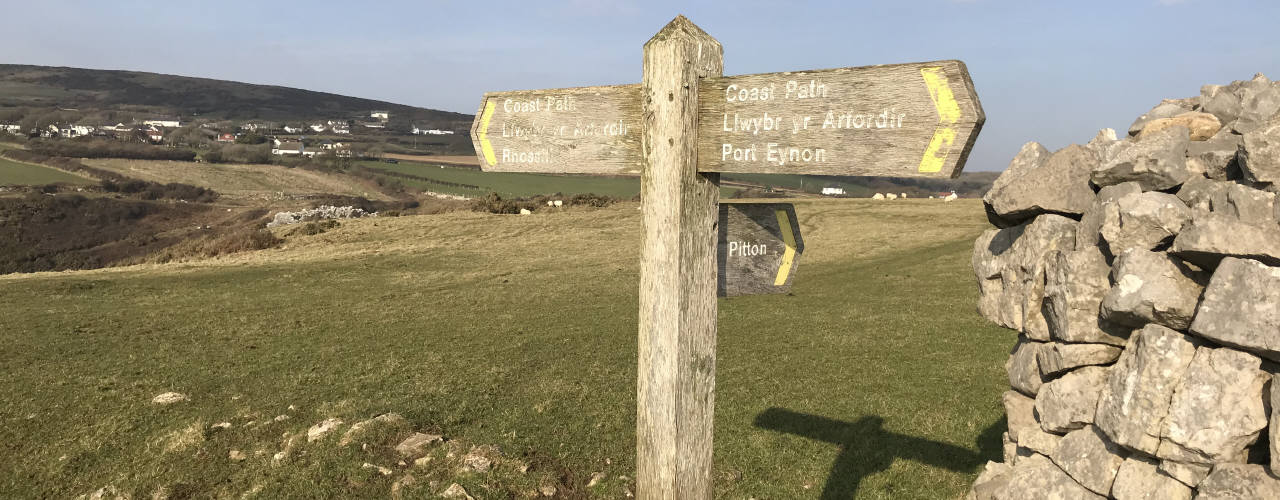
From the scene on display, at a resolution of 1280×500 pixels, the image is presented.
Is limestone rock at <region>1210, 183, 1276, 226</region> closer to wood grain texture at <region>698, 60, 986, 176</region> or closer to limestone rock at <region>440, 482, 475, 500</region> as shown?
wood grain texture at <region>698, 60, 986, 176</region>

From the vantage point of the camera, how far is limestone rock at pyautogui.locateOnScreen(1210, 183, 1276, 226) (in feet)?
15.2

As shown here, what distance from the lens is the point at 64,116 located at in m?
156

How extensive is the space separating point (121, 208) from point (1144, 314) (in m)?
87.9

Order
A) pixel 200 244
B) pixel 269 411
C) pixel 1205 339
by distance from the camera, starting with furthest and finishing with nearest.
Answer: pixel 200 244 < pixel 269 411 < pixel 1205 339

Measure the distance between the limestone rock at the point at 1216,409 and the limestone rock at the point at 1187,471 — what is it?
60 millimetres

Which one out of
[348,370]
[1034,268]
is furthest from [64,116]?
[1034,268]

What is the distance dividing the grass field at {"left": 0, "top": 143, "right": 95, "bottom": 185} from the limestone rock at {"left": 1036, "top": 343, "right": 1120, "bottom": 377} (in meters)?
104

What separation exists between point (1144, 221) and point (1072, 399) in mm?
1342

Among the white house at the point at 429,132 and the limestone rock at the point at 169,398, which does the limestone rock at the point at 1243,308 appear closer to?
the limestone rock at the point at 169,398

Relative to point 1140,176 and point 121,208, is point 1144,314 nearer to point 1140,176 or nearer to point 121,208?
point 1140,176

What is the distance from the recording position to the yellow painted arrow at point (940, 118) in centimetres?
360

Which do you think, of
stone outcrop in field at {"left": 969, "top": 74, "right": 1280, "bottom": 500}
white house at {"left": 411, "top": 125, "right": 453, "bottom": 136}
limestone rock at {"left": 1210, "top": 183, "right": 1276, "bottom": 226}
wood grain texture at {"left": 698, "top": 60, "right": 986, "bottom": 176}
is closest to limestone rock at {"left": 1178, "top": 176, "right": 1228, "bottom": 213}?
stone outcrop in field at {"left": 969, "top": 74, "right": 1280, "bottom": 500}

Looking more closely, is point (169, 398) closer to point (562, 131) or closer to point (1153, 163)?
point (562, 131)

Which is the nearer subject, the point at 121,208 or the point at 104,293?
the point at 104,293
